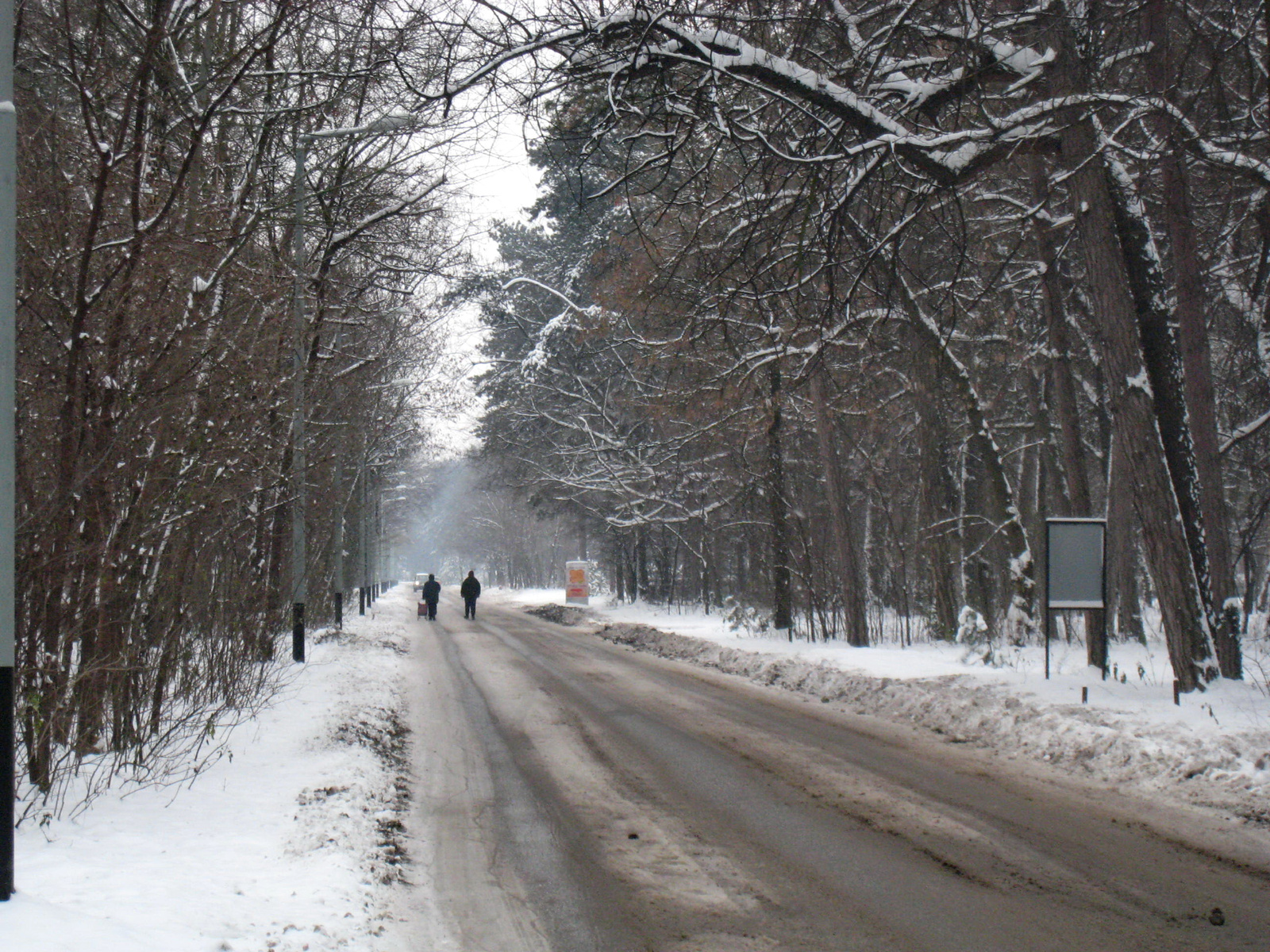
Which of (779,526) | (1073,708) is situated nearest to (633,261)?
(779,526)

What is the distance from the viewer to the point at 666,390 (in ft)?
67.7

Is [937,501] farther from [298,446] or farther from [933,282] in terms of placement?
[298,446]

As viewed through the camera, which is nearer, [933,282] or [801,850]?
[801,850]

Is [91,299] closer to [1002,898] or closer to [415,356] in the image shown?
[1002,898]

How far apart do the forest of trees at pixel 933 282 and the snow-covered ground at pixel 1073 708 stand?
801mm

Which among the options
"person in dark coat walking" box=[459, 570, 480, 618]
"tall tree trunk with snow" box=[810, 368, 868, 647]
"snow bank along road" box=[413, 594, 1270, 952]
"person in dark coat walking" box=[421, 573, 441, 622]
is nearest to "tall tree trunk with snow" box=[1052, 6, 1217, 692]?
"snow bank along road" box=[413, 594, 1270, 952]

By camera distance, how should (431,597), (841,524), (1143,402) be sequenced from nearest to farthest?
(1143,402) → (841,524) → (431,597)

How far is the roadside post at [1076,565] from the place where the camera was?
11.9m

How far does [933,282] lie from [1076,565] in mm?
7889

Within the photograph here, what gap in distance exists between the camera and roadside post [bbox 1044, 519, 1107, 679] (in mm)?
11883

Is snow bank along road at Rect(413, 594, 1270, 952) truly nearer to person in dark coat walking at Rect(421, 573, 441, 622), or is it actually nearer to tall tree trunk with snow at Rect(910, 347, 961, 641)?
tall tree trunk with snow at Rect(910, 347, 961, 641)

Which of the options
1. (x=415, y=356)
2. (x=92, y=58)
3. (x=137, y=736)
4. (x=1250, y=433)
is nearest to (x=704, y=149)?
(x=92, y=58)

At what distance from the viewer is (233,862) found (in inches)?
224

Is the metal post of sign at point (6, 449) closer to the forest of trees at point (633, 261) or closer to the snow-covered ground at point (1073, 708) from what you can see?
the forest of trees at point (633, 261)
